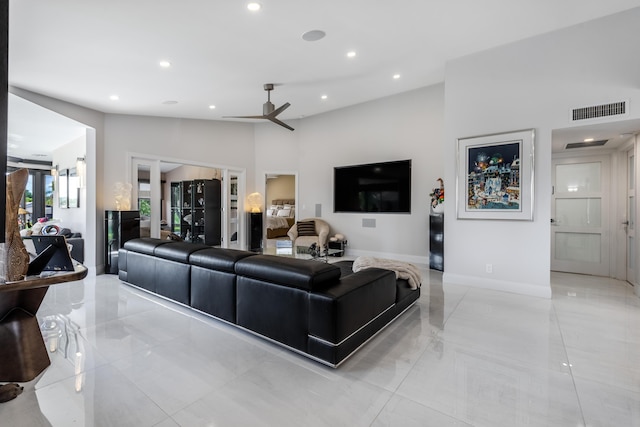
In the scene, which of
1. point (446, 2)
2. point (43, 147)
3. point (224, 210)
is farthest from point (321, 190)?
point (43, 147)

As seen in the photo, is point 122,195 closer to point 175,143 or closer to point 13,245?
point 175,143

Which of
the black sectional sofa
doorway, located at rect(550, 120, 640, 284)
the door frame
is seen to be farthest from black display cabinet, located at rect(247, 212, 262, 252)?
the door frame

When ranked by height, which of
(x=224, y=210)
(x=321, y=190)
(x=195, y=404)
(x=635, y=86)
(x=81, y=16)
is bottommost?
(x=195, y=404)

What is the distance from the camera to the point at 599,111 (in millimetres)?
3432

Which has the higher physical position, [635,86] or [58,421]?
[635,86]

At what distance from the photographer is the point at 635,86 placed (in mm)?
3262

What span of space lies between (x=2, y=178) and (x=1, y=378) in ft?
5.11

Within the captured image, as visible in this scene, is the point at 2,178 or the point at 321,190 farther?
the point at 321,190

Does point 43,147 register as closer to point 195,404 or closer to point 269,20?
point 269,20

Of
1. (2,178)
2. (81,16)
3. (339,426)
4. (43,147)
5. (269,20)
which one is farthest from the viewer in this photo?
(43,147)

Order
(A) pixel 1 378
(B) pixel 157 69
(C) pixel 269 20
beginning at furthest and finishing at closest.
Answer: (B) pixel 157 69
(C) pixel 269 20
(A) pixel 1 378

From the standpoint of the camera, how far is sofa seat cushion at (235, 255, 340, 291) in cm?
215

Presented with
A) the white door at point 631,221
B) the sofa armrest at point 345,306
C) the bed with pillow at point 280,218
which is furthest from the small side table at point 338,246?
the white door at point 631,221

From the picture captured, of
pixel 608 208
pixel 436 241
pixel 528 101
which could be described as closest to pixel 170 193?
pixel 436 241
